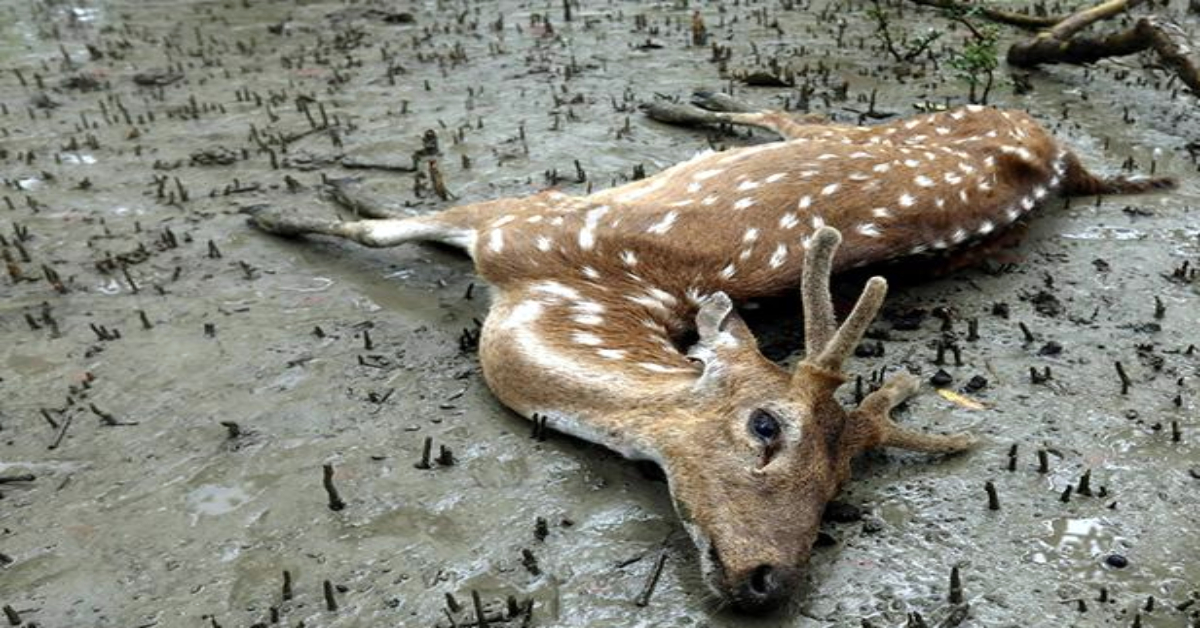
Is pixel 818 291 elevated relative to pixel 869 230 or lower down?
elevated

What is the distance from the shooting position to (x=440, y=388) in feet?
14.8

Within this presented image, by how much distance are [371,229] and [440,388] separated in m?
1.46

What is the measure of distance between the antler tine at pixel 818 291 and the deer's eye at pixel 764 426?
Result: 10.2 inches

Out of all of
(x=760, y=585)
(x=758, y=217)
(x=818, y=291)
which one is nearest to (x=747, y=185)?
(x=758, y=217)

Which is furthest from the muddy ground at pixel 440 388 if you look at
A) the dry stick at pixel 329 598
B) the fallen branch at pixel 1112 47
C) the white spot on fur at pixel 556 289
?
the white spot on fur at pixel 556 289

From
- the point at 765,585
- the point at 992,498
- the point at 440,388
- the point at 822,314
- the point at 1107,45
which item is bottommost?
the point at 992,498

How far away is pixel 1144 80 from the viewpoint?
8391 mm

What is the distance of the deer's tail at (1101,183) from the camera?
6.17 meters

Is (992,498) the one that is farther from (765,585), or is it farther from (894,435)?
(765,585)

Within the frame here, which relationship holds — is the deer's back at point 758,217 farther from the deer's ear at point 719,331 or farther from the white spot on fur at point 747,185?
the deer's ear at point 719,331

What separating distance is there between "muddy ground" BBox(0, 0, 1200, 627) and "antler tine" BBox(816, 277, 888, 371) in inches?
24.8

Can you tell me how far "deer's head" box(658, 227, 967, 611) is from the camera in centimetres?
304

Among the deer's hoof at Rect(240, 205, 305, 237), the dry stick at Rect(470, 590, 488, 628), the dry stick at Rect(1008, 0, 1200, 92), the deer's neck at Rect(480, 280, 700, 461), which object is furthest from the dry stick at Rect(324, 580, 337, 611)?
the dry stick at Rect(1008, 0, 1200, 92)

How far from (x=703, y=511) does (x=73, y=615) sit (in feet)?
6.73
